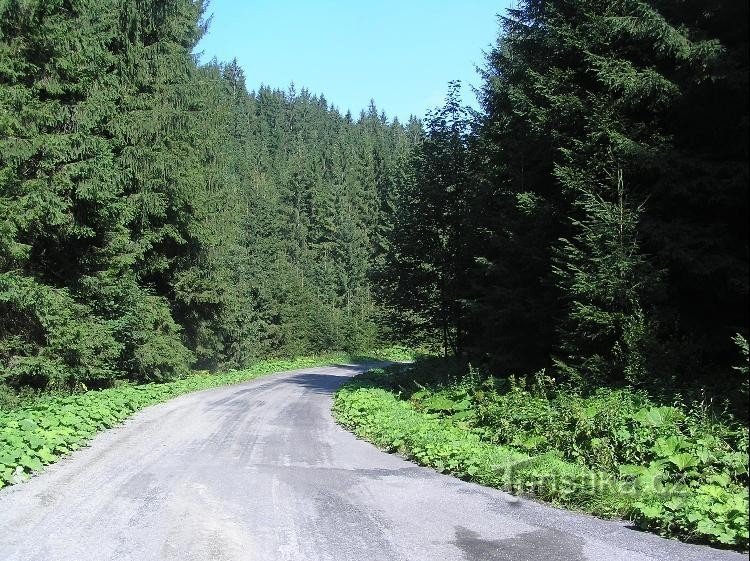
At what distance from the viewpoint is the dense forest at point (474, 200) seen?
30.0ft

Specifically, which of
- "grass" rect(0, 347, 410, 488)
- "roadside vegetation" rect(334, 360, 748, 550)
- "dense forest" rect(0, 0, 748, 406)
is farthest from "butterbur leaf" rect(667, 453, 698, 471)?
"grass" rect(0, 347, 410, 488)

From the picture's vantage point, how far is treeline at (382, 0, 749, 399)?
28.0ft

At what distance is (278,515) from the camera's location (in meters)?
6.05

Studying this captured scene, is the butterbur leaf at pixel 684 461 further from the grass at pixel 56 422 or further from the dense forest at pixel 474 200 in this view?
the grass at pixel 56 422

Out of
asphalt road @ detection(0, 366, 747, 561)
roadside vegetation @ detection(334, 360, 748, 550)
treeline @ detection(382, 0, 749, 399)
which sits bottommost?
asphalt road @ detection(0, 366, 747, 561)

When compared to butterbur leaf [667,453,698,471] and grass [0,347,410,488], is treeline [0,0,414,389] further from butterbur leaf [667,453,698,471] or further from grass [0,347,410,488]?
butterbur leaf [667,453,698,471]

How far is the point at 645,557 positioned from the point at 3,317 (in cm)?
1516

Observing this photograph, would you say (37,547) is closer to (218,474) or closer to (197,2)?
(218,474)

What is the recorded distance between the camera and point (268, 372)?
108 feet

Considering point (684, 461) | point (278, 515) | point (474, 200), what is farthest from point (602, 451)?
point (474, 200)

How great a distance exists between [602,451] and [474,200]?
10873 millimetres

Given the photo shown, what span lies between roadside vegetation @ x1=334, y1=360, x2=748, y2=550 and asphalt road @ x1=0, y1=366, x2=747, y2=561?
Result: 0.30 meters

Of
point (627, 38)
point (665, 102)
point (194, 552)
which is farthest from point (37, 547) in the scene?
point (627, 38)

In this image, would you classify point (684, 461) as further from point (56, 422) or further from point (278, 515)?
point (56, 422)
